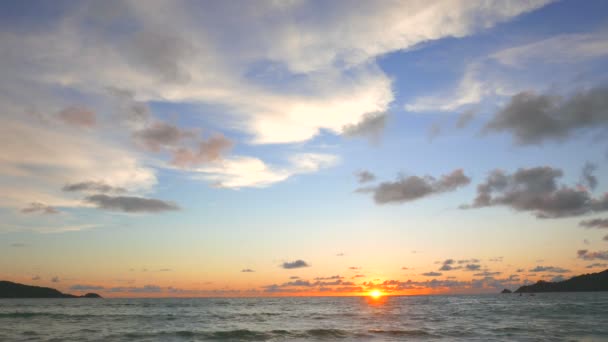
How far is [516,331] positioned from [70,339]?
48744 millimetres

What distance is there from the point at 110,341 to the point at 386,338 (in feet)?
92.3

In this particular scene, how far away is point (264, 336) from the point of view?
1754 inches

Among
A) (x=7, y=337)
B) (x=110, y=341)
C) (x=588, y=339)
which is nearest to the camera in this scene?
(x=588, y=339)

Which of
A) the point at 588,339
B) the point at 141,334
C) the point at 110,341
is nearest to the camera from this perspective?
the point at 588,339

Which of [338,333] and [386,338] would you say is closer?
[386,338]

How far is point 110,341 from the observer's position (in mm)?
40688

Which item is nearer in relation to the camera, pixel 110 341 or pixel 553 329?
pixel 110 341

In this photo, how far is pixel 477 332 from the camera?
1768 inches

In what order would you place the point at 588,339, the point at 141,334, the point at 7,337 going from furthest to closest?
the point at 141,334
the point at 7,337
the point at 588,339

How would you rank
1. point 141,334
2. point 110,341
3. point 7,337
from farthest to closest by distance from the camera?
point 141,334, point 7,337, point 110,341

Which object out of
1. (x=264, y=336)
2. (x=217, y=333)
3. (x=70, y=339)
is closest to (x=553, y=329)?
(x=264, y=336)

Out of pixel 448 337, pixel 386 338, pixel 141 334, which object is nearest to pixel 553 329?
pixel 448 337

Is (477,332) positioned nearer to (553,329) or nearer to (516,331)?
(516,331)

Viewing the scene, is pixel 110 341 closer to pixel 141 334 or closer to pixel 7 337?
pixel 141 334
